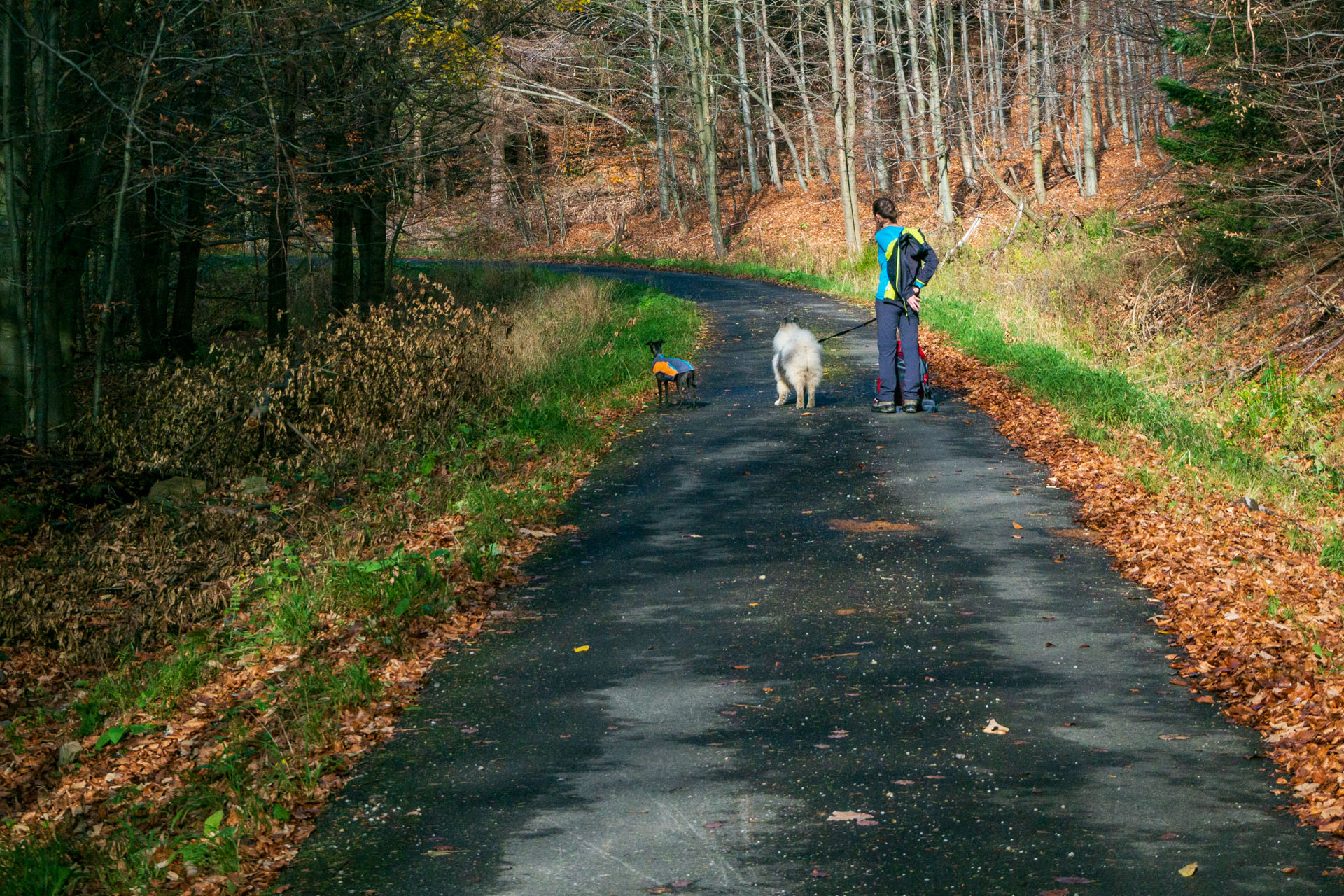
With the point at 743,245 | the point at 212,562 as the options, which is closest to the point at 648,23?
the point at 743,245

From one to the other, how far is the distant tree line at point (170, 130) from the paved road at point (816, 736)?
6271 mm

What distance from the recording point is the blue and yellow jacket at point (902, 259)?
42.2ft

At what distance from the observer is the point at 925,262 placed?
12.9 m

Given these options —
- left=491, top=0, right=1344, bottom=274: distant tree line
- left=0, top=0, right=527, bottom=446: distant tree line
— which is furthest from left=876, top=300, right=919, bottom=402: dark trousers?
left=0, top=0, right=527, bottom=446: distant tree line

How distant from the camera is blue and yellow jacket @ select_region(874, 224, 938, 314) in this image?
42.2 feet

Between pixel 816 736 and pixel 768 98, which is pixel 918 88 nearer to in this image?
pixel 768 98

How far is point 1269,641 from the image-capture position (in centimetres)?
652

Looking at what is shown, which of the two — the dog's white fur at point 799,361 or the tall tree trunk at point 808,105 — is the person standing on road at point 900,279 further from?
the tall tree trunk at point 808,105

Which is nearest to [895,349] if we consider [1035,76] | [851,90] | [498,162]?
[1035,76]

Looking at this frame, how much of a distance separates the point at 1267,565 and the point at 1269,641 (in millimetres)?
1568

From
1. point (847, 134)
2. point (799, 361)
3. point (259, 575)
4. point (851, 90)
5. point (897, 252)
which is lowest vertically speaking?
point (259, 575)

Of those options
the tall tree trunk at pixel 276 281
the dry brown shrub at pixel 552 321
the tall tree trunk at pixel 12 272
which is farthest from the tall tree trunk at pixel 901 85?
the tall tree trunk at pixel 12 272

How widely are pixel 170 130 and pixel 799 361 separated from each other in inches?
296

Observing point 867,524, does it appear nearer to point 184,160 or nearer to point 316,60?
point 184,160
